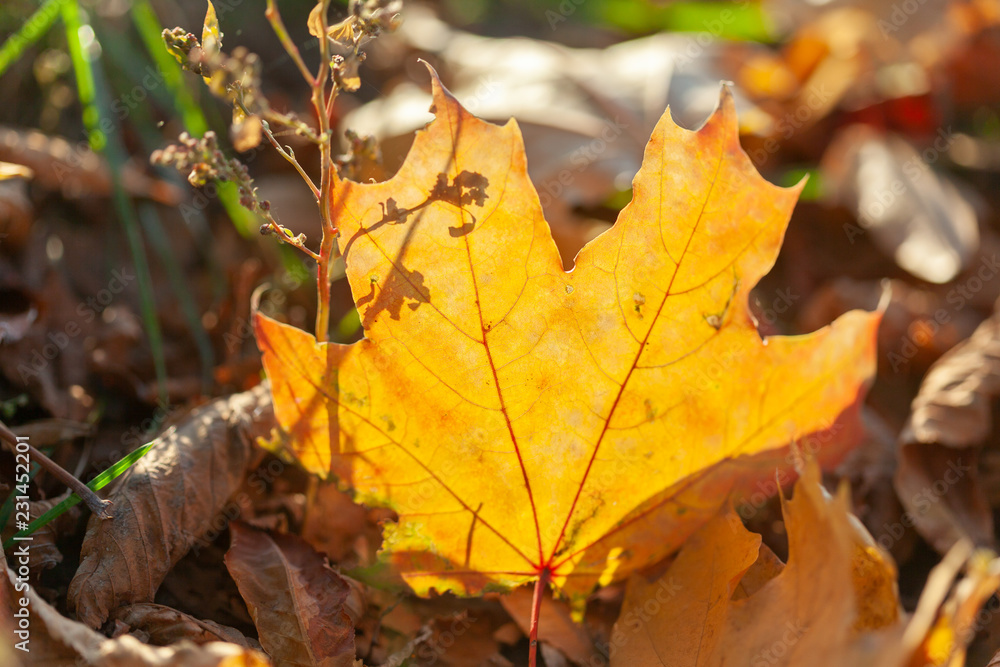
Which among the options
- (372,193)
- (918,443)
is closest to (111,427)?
(372,193)

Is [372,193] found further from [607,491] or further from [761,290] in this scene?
[761,290]

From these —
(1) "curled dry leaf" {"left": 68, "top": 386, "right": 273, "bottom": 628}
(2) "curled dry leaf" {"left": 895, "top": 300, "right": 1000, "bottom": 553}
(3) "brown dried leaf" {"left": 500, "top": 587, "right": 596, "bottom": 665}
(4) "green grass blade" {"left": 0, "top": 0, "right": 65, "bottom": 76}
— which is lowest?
(3) "brown dried leaf" {"left": 500, "top": 587, "right": 596, "bottom": 665}

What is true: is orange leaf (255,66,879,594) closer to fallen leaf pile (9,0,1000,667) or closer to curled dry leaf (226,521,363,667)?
fallen leaf pile (9,0,1000,667)

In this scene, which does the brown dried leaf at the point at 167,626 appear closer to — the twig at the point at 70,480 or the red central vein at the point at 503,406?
the twig at the point at 70,480

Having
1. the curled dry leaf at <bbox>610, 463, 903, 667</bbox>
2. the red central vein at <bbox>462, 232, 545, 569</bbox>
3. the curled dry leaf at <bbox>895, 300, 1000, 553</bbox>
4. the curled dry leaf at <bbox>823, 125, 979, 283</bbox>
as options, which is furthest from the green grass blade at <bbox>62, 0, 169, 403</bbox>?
the curled dry leaf at <bbox>823, 125, 979, 283</bbox>

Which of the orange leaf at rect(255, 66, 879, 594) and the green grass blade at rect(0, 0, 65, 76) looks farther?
the green grass blade at rect(0, 0, 65, 76)
